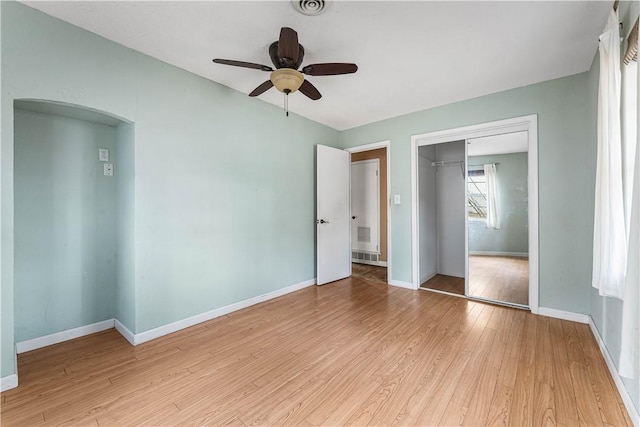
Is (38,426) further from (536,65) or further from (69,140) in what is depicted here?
(536,65)

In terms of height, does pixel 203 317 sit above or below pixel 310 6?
below

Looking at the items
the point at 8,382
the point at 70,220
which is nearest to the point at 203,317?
the point at 8,382

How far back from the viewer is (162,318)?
2467mm

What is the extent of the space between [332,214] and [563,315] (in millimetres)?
2896

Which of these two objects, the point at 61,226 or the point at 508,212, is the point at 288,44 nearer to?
the point at 61,226

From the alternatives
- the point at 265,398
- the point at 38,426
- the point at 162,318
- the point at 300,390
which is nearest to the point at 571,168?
the point at 300,390

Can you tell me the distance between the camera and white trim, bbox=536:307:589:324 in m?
2.62

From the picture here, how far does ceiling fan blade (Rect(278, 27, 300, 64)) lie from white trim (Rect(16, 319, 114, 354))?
2.93 metres

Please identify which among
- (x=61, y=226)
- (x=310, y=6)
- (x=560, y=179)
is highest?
(x=310, y=6)

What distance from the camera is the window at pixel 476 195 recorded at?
3482mm

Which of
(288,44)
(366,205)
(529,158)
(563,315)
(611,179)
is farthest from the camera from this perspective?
(366,205)

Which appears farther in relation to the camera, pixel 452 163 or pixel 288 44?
pixel 452 163

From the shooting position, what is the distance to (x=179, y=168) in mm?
Answer: 2562

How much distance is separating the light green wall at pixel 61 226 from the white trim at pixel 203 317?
0.61 m
